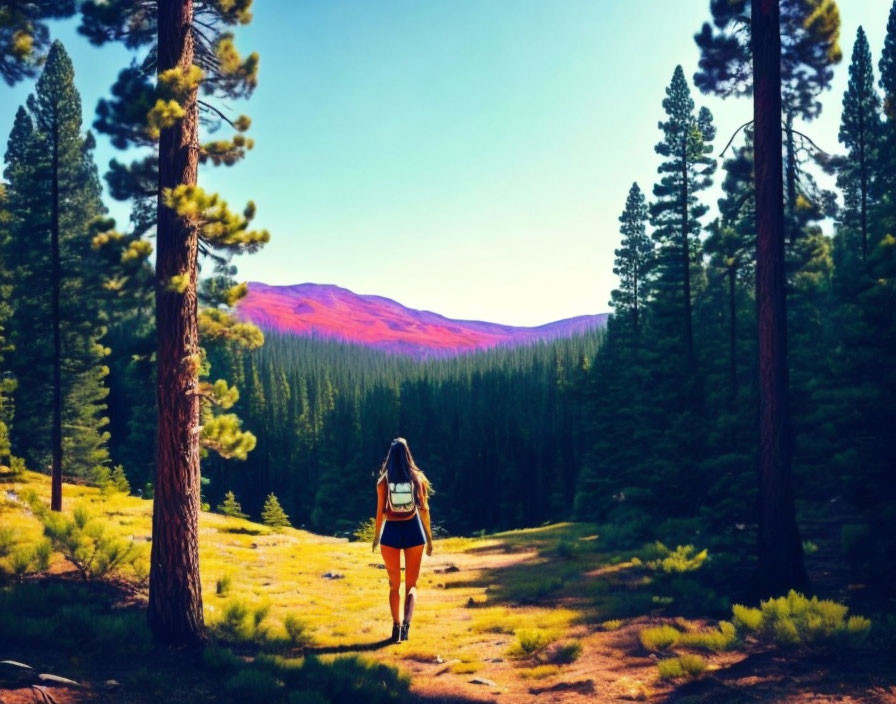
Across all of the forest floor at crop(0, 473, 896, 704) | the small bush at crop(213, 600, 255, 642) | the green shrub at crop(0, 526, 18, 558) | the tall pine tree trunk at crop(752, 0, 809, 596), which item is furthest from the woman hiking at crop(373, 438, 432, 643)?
the green shrub at crop(0, 526, 18, 558)

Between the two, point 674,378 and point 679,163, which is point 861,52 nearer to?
point 679,163

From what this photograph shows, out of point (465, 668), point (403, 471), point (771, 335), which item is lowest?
point (465, 668)

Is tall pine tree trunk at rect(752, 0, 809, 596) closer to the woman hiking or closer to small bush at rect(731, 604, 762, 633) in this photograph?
small bush at rect(731, 604, 762, 633)

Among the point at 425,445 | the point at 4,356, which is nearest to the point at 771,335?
the point at 4,356

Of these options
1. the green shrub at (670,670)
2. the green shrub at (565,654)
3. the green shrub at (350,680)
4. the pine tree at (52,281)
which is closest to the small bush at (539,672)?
the green shrub at (565,654)

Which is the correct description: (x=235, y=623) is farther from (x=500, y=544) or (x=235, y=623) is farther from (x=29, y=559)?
(x=500, y=544)

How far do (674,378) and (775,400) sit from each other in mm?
13689

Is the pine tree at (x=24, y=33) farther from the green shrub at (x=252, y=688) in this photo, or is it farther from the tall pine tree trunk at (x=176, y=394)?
the green shrub at (x=252, y=688)

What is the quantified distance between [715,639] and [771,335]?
5452 millimetres

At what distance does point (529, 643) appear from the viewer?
29.9ft

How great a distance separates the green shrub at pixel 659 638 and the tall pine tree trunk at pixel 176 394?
19.7ft

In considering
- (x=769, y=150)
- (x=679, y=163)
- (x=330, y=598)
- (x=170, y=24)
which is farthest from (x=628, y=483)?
(x=170, y=24)

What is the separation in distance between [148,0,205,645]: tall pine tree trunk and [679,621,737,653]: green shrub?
6.51m

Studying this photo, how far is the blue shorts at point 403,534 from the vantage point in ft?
30.4
